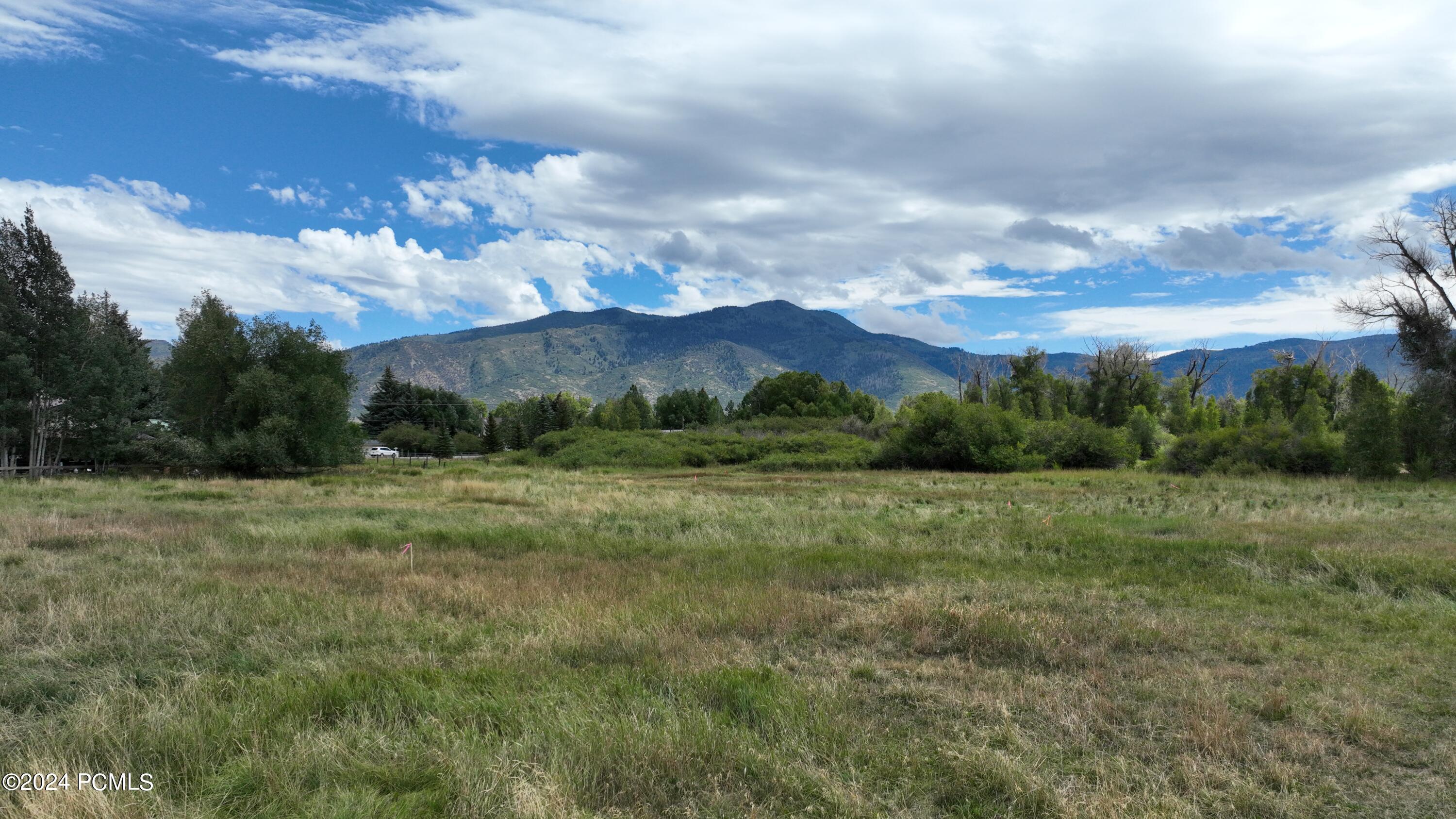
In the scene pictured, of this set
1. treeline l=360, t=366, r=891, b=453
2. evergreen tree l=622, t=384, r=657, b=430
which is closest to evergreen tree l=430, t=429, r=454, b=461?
treeline l=360, t=366, r=891, b=453

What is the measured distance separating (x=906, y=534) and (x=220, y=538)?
16164 mm

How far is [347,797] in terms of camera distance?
185 inches

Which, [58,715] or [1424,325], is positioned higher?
[1424,325]

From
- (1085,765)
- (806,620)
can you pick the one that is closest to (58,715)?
(806,620)

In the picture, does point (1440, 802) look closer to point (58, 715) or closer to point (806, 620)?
point (806, 620)

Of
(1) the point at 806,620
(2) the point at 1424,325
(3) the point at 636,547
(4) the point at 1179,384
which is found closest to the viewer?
(1) the point at 806,620

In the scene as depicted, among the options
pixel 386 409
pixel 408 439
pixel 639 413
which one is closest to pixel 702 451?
pixel 408 439

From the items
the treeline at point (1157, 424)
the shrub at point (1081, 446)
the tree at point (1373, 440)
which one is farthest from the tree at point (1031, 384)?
the tree at point (1373, 440)

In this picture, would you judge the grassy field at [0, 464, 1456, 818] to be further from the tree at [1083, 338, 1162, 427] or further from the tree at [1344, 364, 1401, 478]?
the tree at [1083, 338, 1162, 427]

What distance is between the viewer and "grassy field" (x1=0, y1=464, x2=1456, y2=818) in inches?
204

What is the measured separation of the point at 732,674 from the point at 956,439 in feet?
175

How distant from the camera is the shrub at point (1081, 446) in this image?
192 ft

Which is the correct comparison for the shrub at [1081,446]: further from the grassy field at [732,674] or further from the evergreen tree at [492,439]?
the evergreen tree at [492,439]

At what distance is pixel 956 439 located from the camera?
57656 millimetres
